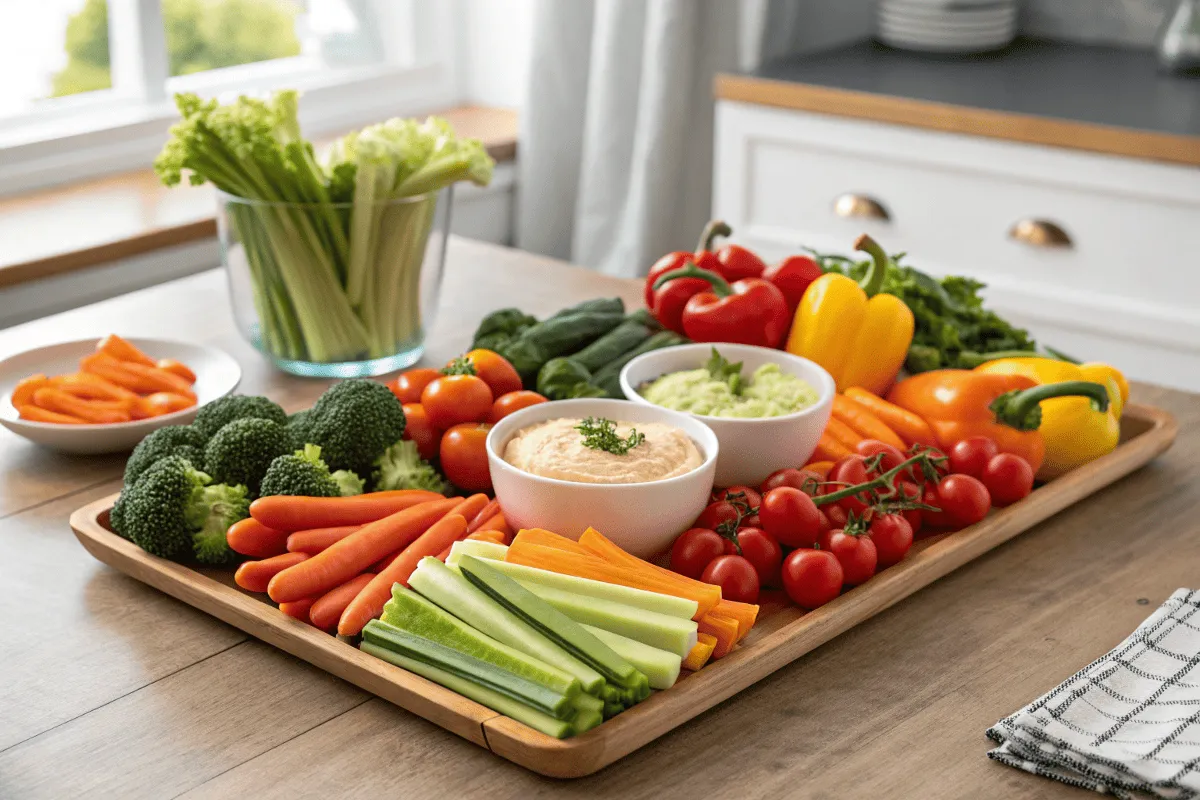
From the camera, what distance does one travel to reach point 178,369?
1792mm

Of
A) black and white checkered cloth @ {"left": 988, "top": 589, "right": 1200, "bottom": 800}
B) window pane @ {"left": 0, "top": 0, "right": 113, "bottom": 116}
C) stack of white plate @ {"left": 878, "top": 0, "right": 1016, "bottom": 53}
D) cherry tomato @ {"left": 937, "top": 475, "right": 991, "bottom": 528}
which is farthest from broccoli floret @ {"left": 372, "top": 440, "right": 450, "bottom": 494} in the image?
stack of white plate @ {"left": 878, "top": 0, "right": 1016, "bottom": 53}

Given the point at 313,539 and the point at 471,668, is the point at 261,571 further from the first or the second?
the point at 471,668

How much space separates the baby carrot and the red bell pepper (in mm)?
670

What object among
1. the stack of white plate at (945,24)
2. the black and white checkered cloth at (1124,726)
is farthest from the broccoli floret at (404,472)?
the stack of white plate at (945,24)

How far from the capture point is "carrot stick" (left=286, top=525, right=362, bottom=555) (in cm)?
129

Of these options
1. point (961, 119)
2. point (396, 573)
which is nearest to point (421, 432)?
point (396, 573)

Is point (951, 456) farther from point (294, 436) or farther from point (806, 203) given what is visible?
point (806, 203)

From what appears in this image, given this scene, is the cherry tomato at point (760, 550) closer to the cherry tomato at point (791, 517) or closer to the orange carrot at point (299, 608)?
the cherry tomato at point (791, 517)

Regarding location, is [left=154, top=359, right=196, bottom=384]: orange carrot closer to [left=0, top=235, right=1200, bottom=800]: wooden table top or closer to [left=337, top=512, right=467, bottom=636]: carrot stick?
[left=0, top=235, right=1200, bottom=800]: wooden table top

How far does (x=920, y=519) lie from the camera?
56.5 inches

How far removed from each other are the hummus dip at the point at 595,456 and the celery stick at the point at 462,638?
0.70ft

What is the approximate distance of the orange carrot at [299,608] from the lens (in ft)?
4.06

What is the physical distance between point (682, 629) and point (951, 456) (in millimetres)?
528

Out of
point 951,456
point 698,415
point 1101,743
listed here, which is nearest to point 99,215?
point 698,415
